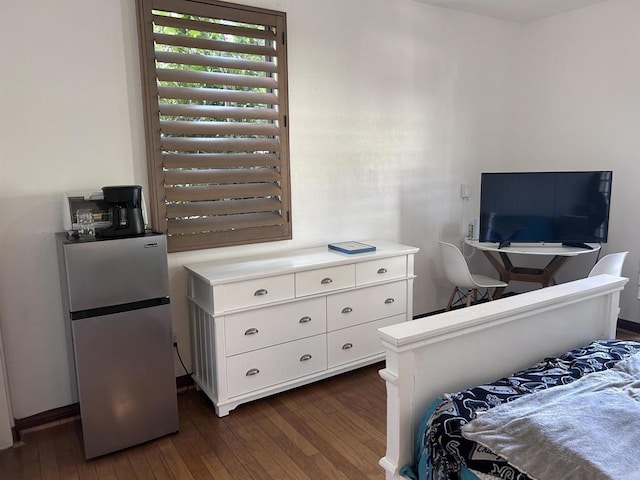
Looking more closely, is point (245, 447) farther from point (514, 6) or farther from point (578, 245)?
point (514, 6)

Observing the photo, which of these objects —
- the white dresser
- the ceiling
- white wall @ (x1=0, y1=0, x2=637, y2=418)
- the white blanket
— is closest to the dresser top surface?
the white dresser

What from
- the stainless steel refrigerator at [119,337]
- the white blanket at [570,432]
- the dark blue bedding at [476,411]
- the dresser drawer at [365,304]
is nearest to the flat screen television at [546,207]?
the dresser drawer at [365,304]

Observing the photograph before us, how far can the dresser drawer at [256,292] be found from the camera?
8.57 ft

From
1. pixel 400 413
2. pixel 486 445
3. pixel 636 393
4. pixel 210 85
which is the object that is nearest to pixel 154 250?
pixel 210 85

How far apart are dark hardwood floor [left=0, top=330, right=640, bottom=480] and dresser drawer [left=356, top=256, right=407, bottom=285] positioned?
29.6 inches

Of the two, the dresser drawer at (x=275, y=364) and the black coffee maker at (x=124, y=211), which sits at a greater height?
the black coffee maker at (x=124, y=211)

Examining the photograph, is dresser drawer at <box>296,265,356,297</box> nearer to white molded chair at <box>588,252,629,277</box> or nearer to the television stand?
white molded chair at <box>588,252,629,277</box>

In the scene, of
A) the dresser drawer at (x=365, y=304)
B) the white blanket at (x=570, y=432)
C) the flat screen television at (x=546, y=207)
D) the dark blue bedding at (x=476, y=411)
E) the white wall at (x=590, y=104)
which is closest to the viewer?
the white blanket at (x=570, y=432)

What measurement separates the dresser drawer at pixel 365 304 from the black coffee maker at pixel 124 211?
4.10 ft

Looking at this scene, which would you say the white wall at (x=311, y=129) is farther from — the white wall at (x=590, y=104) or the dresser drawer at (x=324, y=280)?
the dresser drawer at (x=324, y=280)

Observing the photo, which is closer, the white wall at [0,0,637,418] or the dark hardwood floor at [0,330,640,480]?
the dark hardwood floor at [0,330,640,480]

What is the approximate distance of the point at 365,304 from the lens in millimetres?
3170

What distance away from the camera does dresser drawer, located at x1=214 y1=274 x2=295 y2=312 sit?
8.57ft

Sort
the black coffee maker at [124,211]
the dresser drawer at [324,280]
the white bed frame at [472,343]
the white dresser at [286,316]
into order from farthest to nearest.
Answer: the dresser drawer at [324,280], the white dresser at [286,316], the black coffee maker at [124,211], the white bed frame at [472,343]
